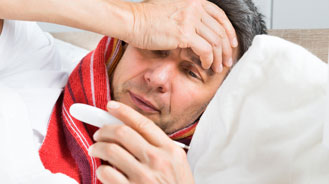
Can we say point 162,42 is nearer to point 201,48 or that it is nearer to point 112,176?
point 201,48

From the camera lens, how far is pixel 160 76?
836 millimetres

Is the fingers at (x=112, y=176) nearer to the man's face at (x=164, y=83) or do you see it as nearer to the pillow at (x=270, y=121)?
the pillow at (x=270, y=121)

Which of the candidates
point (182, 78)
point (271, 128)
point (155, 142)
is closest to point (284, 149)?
point (271, 128)

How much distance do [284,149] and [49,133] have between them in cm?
Answer: 56

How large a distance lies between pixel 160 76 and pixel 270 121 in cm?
35

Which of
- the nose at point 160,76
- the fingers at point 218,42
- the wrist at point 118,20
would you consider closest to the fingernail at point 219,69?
the fingers at point 218,42

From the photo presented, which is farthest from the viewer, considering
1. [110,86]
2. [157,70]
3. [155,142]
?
[110,86]

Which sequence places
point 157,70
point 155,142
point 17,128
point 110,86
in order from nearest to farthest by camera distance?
point 155,142 < point 17,128 < point 157,70 < point 110,86

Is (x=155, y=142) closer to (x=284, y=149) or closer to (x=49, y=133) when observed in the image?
(x=284, y=149)

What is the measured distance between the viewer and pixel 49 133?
0.87 m

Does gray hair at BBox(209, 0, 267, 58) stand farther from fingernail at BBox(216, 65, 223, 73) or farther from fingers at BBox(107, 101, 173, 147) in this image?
fingers at BBox(107, 101, 173, 147)

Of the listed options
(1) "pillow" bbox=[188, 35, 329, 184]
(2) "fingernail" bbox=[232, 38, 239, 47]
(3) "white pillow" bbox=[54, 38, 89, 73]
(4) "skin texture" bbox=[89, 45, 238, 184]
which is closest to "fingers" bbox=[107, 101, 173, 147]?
(1) "pillow" bbox=[188, 35, 329, 184]

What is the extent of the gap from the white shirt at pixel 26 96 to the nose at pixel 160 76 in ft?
0.89

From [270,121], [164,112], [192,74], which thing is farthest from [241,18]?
[270,121]
